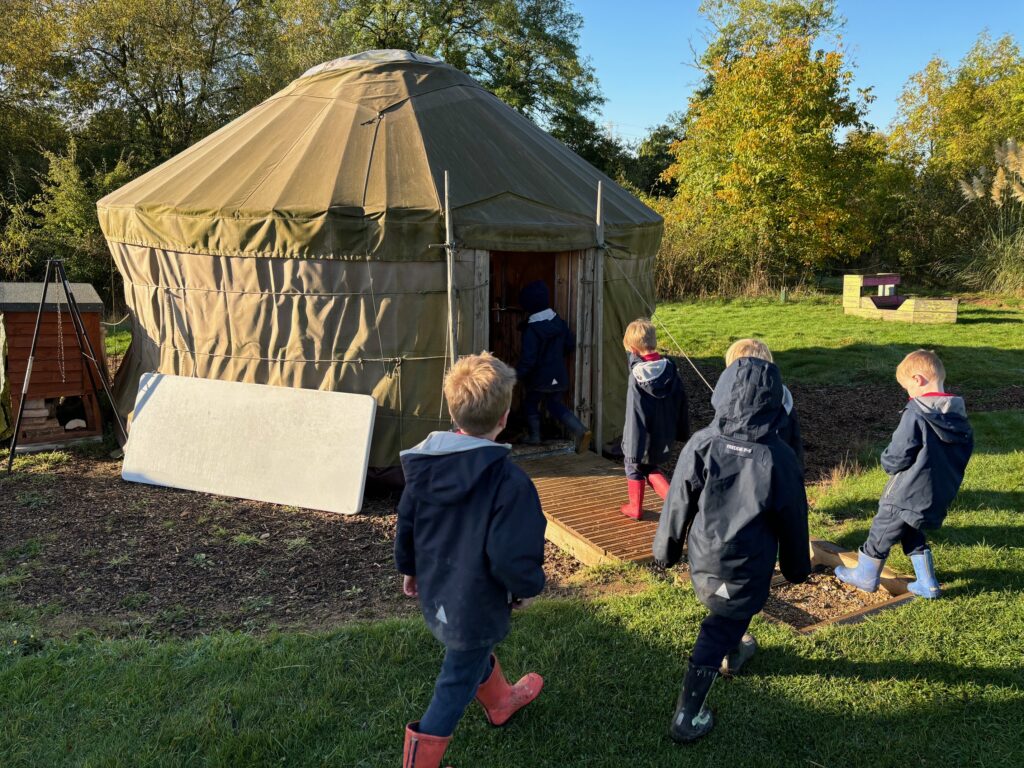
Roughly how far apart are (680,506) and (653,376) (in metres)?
1.81

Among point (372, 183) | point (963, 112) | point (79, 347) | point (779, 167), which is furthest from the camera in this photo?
point (963, 112)

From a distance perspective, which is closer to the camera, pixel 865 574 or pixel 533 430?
pixel 865 574

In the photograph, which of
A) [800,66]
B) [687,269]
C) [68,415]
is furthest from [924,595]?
[800,66]

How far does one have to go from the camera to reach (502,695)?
282 cm

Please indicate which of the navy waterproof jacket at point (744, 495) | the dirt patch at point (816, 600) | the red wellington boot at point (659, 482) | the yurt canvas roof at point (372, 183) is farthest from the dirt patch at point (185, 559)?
the yurt canvas roof at point (372, 183)

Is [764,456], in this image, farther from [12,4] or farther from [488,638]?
[12,4]

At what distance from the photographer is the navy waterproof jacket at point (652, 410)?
4605 mm

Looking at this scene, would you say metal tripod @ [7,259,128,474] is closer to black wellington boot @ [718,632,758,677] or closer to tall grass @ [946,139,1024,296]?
black wellington boot @ [718,632,758,677]

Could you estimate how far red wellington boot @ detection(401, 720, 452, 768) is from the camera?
2426mm

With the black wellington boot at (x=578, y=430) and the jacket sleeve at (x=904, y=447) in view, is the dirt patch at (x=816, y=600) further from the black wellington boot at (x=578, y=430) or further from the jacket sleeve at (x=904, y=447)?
the black wellington boot at (x=578, y=430)

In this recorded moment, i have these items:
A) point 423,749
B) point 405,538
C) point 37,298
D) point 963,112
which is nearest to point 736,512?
point 405,538

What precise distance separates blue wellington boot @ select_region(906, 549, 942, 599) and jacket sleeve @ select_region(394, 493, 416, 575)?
2644 mm

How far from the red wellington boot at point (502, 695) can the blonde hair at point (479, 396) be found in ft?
3.05

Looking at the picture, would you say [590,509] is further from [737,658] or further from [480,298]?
[737,658]
